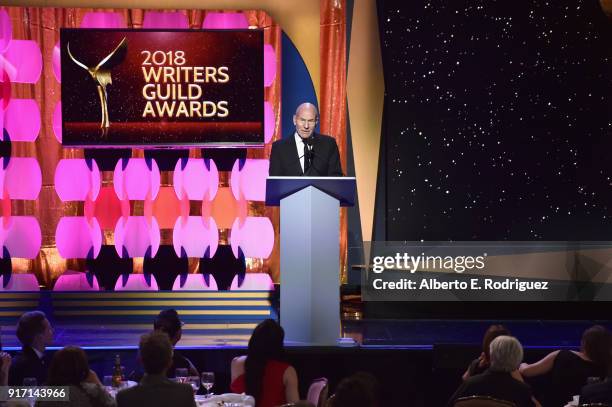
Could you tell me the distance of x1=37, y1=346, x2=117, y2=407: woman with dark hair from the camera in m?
3.47

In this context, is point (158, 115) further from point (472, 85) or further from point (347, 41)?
point (472, 85)

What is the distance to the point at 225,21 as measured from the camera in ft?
28.0

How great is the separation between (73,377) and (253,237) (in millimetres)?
5099

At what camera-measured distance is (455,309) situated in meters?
8.04

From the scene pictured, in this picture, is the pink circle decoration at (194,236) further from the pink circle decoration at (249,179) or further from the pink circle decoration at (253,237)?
the pink circle decoration at (249,179)

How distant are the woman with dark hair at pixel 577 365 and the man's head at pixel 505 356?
52cm

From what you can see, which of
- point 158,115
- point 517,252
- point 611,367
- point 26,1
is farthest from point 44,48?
point 611,367

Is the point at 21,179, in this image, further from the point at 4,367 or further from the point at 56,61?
the point at 4,367

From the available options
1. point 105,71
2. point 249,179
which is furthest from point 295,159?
point 105,71

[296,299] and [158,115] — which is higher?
[158,115]

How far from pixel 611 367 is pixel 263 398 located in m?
1.60

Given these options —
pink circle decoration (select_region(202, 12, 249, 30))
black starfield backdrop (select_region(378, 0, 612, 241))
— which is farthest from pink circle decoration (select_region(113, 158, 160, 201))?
black starfield backdrop (select_region(378, 0, 612, 241))

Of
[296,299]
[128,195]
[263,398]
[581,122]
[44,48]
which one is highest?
[44,48]

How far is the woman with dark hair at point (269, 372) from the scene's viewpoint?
397cm
